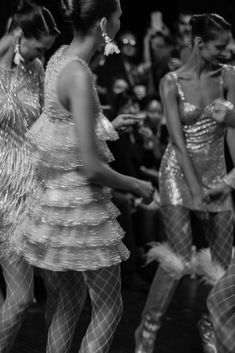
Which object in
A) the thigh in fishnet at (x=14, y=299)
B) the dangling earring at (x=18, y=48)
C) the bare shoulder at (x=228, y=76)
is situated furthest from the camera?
the bare shoulder at (x=228, y=76)

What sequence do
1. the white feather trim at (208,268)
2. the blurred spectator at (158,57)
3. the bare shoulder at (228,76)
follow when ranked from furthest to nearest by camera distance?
the blurred spectator at (158,57) → the bare shoulder at (228,76) → the white feather trim at (208,268)

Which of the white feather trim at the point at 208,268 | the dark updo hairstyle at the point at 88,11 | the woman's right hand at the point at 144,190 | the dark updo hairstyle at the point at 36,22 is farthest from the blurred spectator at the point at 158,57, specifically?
the woman's right hand at the point at 144,190

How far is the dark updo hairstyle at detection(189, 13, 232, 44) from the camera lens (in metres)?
3.60

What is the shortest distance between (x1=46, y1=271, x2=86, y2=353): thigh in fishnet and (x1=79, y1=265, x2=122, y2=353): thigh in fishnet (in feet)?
0.50

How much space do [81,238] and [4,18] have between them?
15.3 ft

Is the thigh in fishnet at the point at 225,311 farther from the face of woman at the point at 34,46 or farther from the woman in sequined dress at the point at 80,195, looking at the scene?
the face of woman at the point at 34,46

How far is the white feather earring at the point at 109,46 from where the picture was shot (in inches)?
99.9

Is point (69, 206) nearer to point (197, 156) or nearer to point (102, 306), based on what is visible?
point (102, 306)

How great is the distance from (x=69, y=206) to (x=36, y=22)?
91cm

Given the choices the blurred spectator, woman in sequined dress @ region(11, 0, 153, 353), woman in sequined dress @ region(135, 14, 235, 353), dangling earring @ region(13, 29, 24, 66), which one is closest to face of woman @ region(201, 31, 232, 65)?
woman in sequined dress @ region(135, 14, 235, 353)

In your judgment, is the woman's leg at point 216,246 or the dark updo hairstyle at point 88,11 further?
the woman's leg at point 216,246

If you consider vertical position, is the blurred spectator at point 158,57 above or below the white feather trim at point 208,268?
below

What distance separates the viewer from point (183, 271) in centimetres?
356

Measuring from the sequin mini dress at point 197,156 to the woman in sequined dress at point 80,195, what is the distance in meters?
1.03
